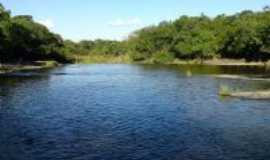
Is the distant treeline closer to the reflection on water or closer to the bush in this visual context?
the bush

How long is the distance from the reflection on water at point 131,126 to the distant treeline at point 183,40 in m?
86.7

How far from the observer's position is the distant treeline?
148m

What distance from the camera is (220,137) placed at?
32906mm

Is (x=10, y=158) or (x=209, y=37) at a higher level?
(x=209, y=37)

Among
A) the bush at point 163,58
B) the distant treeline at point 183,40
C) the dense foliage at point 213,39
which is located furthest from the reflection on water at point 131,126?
the bush at point 163,58

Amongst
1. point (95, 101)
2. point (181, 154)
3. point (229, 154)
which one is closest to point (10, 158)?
point (181, 154)

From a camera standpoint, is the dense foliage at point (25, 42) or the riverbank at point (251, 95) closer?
the riverbank at point (251, 95)

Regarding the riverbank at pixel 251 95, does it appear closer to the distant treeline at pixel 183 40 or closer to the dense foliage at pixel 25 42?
the dense foliage at pixel 25 42

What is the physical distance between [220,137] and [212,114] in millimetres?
10943

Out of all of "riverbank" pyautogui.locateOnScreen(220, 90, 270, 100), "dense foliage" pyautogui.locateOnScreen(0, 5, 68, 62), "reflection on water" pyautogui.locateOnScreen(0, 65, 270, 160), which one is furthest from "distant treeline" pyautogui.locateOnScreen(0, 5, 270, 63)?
"riverbank" pyautogui.locateOnScreen(220, 90, 270, 100)

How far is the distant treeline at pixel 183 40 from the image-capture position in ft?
484

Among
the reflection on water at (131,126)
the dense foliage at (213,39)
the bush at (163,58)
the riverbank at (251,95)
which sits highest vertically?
the dense foliage at (213,39)

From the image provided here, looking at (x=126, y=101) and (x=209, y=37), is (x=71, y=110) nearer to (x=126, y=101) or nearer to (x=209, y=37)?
(x=126, y=101)

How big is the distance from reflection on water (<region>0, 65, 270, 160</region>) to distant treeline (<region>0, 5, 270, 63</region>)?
8674cm
